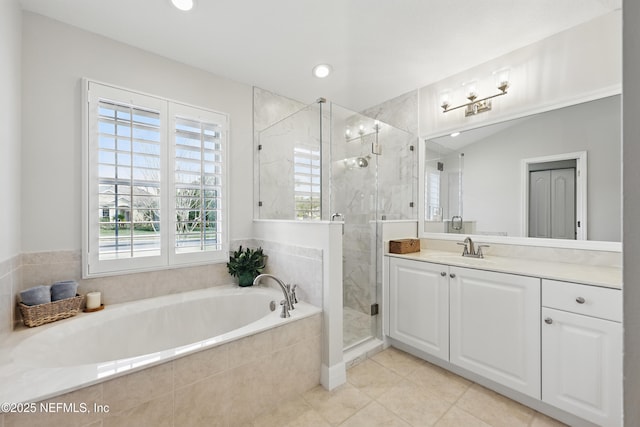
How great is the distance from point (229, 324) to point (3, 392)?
4.28 ft

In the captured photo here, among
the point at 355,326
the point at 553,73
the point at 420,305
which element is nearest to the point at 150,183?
the point at 355,326

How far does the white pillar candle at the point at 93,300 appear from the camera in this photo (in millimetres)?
1831

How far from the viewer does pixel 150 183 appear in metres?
2.09

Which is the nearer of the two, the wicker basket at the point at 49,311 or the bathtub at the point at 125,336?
the bathtub at the point at 125,336

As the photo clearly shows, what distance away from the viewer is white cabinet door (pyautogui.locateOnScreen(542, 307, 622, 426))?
53.4 inches

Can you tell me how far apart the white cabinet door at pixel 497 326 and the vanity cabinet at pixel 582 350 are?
0.05m

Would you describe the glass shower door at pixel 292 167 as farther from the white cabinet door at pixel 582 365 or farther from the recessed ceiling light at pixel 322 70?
the white cabinet door at pixel 582 365

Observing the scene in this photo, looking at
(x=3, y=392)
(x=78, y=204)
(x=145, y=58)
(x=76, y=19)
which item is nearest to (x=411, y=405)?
(x=3, y=392)

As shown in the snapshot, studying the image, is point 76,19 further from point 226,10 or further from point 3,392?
point 3,392

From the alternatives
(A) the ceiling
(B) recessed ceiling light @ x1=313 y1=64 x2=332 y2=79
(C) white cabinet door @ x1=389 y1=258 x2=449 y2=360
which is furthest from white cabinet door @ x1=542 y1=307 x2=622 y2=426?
(B) recessed ceiling light @ x1=313 y1=64 x2=332 y2=79

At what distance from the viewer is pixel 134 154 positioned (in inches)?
79.3

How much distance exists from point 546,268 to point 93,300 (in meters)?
3.03

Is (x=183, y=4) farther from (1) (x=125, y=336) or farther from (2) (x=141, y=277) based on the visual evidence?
(1) (x=125, y=336)

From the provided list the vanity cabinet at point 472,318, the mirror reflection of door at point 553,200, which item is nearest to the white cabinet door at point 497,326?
the vanity cabinet at point 472,318
